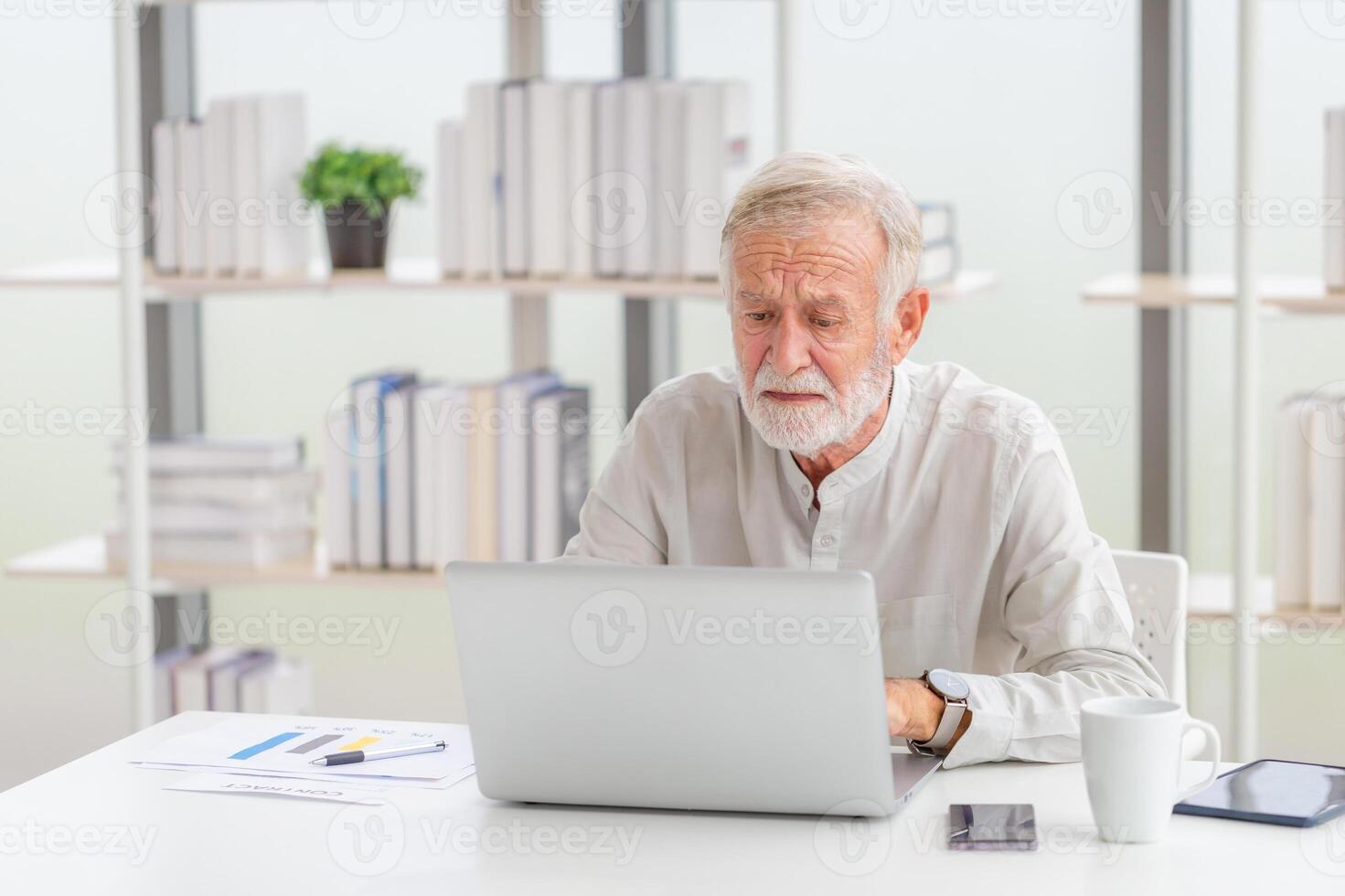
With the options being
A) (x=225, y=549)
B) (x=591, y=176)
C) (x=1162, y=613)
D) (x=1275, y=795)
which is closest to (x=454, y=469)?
(x=225, y=549)

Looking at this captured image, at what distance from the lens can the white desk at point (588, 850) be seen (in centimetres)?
118

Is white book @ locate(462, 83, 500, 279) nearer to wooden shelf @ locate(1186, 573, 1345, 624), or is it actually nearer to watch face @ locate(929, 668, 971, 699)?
wooden shelf @ locate(1186, 573, 1345, 624)

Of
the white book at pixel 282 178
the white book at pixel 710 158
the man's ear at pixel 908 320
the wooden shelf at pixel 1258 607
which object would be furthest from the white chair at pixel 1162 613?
the white book at pixel 282 178

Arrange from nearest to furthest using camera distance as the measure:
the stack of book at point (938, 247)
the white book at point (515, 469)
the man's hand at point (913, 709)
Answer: the man's hand at point (913, 709) → the stack of book at point (938, 247) → the white book at point (515, 469)

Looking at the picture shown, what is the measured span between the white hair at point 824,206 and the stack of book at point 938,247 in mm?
787

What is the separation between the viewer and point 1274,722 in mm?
3127

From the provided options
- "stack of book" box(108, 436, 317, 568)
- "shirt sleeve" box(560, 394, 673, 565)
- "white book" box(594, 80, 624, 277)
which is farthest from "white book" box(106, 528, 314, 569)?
"shirt sleeve" box(560, 394, 673, 565)

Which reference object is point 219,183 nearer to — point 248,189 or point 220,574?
point 248,189

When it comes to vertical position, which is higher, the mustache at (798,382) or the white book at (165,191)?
the white book at (165,191)

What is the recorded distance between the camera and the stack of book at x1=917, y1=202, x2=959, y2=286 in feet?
8.69

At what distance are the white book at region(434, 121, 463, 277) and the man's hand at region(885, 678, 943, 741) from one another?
1623mm

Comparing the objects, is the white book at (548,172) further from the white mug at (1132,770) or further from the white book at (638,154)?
the white mug at (1132,770)

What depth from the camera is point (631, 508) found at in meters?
1.91

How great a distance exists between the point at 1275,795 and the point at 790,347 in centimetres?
70
